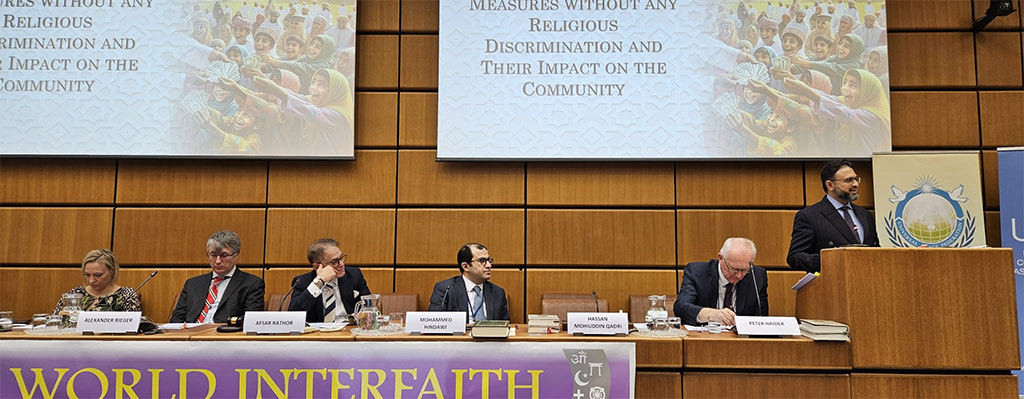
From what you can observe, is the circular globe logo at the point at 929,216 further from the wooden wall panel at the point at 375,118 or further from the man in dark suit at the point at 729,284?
the wooden wall panel at the point at 375,118

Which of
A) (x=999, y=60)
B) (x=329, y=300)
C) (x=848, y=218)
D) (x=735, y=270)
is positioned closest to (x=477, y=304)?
(x=329, y=300)

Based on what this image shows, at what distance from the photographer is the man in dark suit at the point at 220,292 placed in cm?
391

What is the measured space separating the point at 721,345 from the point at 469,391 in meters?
0.94

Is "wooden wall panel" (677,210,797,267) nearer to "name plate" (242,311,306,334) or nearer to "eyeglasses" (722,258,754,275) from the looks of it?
"eyeglasses" (722,258,754,275)

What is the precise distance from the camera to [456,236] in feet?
16.8

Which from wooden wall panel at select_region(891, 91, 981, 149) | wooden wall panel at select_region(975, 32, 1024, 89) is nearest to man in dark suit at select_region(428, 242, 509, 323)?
wooden wall panel at select_region(891, 91, 981, 149)

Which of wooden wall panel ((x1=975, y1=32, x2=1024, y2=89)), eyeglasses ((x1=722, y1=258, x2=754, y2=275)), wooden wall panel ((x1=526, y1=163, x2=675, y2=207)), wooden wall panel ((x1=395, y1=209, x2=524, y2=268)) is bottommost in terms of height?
eyeglasses ((x1=722, y1=258, x2=754, y2=275))

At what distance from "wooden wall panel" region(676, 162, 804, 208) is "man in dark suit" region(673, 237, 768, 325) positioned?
1.37 m

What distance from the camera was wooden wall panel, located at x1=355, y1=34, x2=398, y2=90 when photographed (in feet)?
17.1

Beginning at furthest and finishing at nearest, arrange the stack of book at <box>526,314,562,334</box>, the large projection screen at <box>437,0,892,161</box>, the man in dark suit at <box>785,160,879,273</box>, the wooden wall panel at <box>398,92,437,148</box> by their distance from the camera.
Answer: the wooden wall panel at <box>398,92,437,148</box> → the large projection screen at <box>437,0,892,161</box> → the man in dark suit at <box>785,160,879,273</box> → the stack of book at <box>526,314,562,334</box>

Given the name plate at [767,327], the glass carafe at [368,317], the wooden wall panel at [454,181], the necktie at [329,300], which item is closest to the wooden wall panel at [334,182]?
the wooden wall panel at [454,181]

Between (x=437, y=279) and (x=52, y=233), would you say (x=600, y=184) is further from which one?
(x=52, y=233)

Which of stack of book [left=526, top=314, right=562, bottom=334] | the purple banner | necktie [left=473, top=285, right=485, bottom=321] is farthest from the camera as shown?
necktie [left=473, top=285, right=485, bottom=321]

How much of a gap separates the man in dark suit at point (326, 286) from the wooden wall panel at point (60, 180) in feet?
7.26
